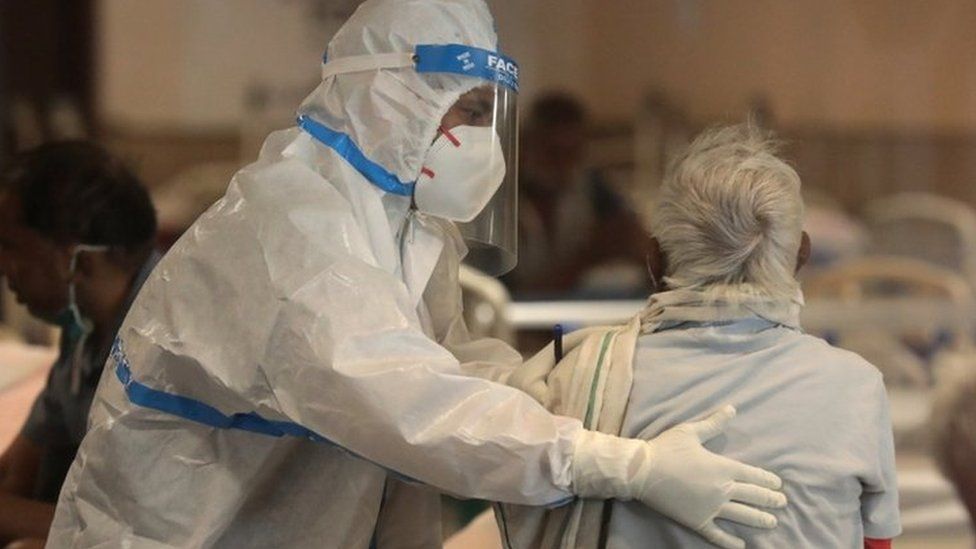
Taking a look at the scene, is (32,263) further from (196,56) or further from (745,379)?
(196,56)

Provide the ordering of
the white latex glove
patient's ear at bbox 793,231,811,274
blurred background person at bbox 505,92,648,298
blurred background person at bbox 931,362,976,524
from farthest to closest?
blurred background person at bbox 505,92,648,298 < blurred background person at bbox 931,362,976,524 < patient's ear at bbox 793,231,811,274 < the white latex glove

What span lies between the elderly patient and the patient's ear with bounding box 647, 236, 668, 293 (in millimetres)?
11

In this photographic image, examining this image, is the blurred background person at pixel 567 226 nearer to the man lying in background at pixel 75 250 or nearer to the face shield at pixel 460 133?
the man lying in background at pixel 75 250

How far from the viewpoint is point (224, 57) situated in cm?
564

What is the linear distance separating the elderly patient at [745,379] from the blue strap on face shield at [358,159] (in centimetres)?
30

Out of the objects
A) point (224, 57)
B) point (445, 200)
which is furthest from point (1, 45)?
point (445, 200)

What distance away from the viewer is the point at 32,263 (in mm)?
2135

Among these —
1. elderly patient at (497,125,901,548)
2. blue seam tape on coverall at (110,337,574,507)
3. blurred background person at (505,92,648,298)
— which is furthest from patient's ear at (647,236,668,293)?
blurred background person at (505,92,648,298)

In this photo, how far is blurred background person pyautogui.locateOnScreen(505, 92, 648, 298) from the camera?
4996 mm

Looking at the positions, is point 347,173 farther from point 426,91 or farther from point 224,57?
point 224,57

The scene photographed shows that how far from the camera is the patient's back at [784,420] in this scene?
153 cm

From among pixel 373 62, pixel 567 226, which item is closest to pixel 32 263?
pixel 373 62

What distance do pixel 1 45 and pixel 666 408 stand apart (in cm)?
448

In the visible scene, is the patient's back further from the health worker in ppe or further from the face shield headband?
the face shield headband
